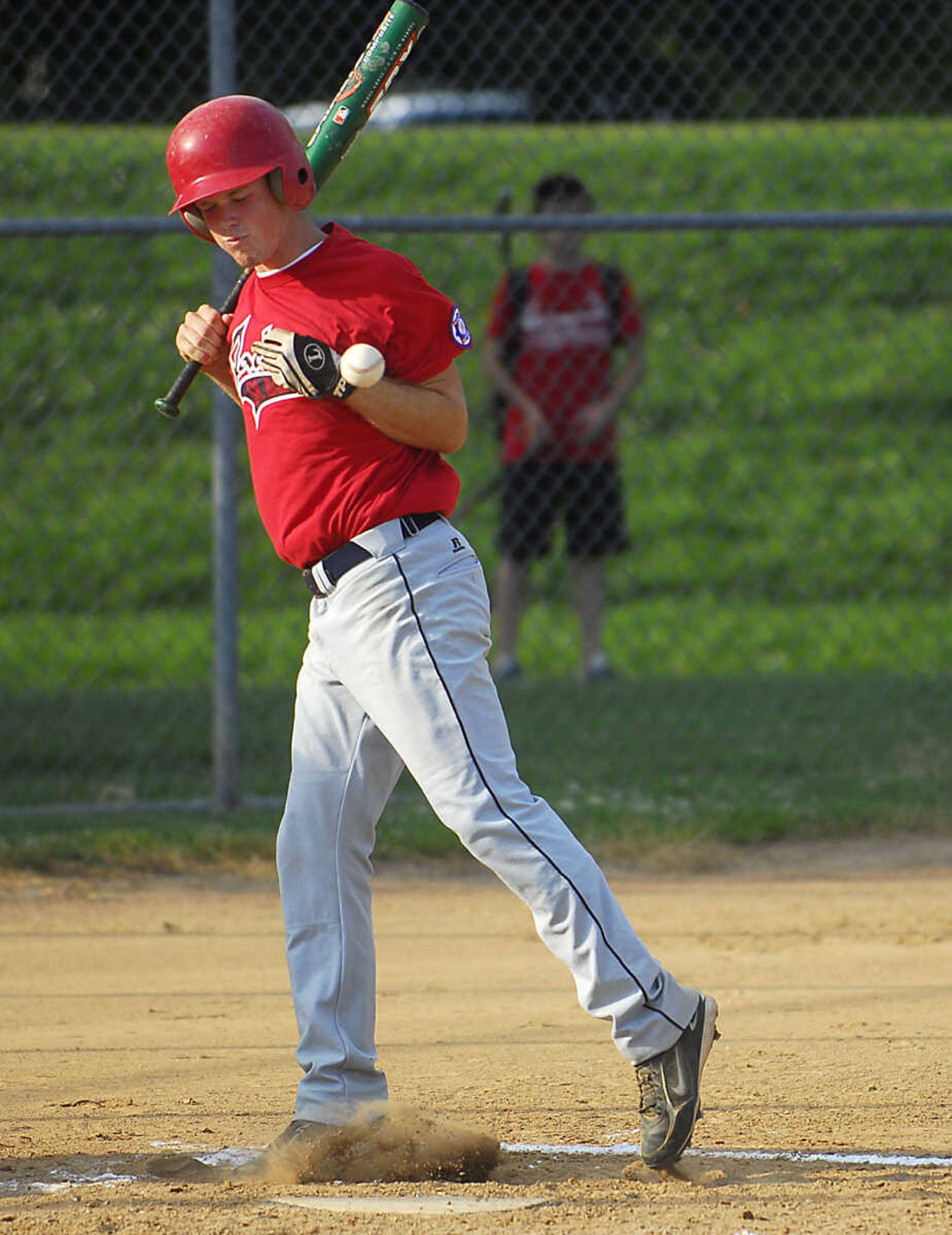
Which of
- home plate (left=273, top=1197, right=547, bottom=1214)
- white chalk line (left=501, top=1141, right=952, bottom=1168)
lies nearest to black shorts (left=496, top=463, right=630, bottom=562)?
white chalk line (left=501, top=1141, right=952, bottom=1168)

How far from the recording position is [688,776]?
6555 millimetres

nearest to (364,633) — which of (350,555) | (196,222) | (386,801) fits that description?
(350,555)

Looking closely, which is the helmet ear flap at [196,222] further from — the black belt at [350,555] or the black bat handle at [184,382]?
the black belt at [350,555]

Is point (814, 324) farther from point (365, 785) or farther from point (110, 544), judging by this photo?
point (365, 785)

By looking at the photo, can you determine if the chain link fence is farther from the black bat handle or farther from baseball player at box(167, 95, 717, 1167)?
baseball player at box(167, 95, 717, 1167)

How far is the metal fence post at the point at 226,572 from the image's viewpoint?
5.72 meters

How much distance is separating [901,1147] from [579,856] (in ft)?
2.85

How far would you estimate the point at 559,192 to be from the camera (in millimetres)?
7176

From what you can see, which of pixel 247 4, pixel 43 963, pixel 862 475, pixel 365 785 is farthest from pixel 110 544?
pixel 365 785

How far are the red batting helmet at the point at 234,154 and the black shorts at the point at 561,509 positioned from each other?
15.3 feet

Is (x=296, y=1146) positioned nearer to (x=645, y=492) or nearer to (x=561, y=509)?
(x=561, y=509)

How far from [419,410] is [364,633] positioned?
0.41 m

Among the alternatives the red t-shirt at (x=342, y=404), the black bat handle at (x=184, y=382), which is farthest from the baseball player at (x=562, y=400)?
the red t-shirt at (x=342, y=404)

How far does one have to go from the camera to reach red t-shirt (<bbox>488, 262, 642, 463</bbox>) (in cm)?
743
